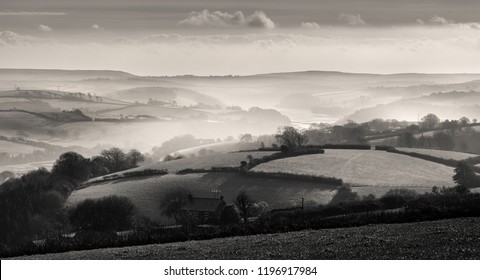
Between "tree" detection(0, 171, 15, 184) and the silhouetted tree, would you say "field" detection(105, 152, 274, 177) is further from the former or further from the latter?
"tree" detection(0, 171, 15, 184)

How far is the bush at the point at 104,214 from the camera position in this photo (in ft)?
262

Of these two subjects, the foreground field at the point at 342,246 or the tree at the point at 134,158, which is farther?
the tree at the point at 134,158

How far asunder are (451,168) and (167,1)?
44.2 meters

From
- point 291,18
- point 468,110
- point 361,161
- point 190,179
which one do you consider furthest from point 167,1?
point 468,110

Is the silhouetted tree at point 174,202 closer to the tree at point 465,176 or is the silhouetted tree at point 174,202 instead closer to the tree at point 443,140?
the tree at point 465,176

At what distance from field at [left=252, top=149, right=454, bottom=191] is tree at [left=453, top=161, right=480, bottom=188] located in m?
1.02

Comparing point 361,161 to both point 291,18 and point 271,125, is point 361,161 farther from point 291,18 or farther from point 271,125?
point 271,125

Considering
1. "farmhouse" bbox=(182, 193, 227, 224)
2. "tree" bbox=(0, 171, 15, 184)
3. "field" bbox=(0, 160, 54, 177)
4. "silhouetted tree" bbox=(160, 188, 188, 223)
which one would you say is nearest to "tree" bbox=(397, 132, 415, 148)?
"silhouetted tree" bbox=(160, 188, 188, 223)

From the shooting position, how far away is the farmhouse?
80.4 meters

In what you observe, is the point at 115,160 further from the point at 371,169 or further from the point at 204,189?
the point at 371,169

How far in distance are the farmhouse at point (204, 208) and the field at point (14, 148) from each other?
233ft

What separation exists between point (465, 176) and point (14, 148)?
9331cm

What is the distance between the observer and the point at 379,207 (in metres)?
59.0

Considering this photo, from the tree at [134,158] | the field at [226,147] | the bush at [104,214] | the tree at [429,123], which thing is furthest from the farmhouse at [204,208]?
the tree at [429,123]
